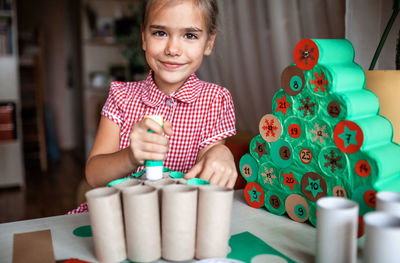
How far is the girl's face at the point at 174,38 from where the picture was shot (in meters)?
0.97

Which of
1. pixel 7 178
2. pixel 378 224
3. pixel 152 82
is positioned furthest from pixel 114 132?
pixel 7 178

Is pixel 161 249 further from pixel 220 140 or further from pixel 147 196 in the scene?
pixel 220 140

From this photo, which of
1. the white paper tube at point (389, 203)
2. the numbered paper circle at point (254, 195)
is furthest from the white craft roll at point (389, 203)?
the numbered paper circle at point (254, 195)

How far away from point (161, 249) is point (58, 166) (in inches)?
151

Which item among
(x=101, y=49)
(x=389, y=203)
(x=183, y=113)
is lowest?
(x=389, y=203)

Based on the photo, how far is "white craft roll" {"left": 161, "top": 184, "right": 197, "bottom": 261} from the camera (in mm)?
608

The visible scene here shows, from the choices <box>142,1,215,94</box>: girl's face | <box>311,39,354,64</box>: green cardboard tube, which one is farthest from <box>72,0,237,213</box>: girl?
<box>311,39,354,64</box>: green cardboard tube

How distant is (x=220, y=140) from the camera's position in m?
1.12

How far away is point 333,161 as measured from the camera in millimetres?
783

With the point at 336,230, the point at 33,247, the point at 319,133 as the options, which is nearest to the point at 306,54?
the point at 319,133

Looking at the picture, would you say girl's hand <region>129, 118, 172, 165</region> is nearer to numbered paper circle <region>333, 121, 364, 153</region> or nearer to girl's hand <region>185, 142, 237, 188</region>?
Answer: girl's hand <region>185, 142, 237, 188</region>

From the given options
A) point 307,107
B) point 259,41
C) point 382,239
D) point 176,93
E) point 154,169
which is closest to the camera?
point 382,239

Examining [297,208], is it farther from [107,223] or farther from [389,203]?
[107,223]

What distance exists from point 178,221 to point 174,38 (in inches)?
21.1
